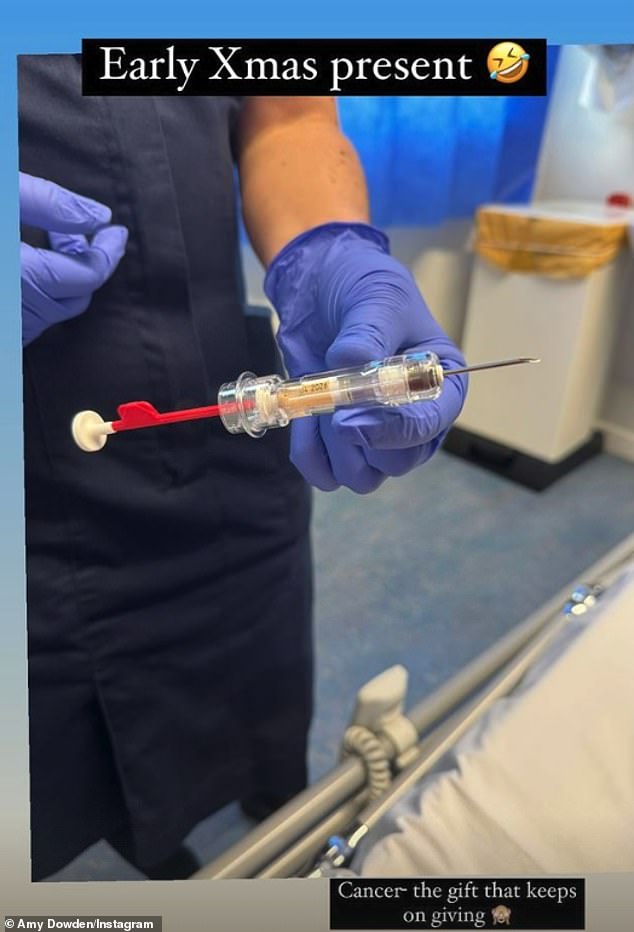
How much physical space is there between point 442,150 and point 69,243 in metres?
0.34

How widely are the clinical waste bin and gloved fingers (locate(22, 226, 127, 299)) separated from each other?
28cm

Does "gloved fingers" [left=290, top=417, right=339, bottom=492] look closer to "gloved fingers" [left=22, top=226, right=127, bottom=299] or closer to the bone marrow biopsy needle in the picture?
the bone marrow biopsy needle

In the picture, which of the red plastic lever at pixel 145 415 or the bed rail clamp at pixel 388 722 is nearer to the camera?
the red plastic lever at pixel 145 415

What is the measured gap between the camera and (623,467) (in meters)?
0.77

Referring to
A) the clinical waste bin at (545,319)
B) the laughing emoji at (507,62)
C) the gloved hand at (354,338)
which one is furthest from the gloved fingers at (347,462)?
the laughing emoji at (507,62)

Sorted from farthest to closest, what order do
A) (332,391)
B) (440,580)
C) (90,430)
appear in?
(440,580)
(90,430)
(332,391)

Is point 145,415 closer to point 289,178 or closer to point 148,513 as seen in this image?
point 148,513

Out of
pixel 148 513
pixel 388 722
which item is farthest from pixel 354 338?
pixel 388 722

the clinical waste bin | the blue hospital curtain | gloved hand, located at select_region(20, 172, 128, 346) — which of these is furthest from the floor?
gloved hand, located at select_region(20, 172, 128, 346)

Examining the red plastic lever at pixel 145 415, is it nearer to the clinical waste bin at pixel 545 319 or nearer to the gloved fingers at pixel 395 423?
the gloved fingers at pixel 395 423

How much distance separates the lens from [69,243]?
484 millimetres

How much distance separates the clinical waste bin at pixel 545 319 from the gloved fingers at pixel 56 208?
11.5 inches

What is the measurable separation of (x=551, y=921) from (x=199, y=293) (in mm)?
518

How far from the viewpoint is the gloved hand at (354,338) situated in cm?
41
